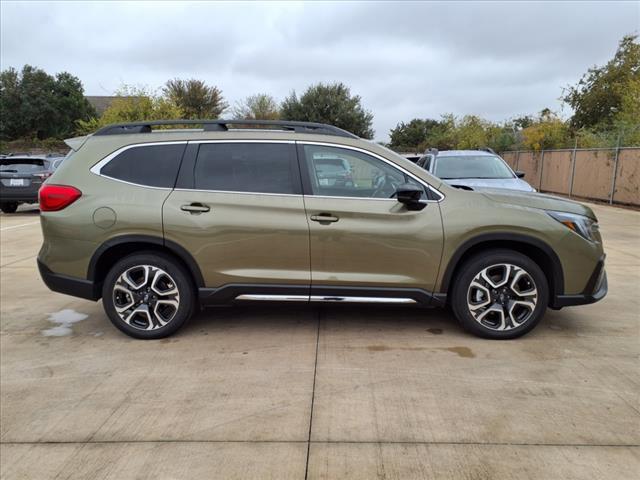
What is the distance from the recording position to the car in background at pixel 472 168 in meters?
8.55

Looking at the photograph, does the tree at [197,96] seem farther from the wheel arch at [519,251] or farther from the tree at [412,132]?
the wheel arch at [519,251]

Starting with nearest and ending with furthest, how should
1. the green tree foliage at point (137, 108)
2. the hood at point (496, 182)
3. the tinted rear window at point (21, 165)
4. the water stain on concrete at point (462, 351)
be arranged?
the water stain on concrete at point (462, 351) < the hood at point (496, 182) < the tinted rear window at point (21, 165) < the green tree foliage at point (137, 108)

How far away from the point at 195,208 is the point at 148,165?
0.60 m

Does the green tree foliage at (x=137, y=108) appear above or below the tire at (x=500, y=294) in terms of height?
above

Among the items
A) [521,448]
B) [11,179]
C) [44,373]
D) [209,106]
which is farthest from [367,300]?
[209,106]

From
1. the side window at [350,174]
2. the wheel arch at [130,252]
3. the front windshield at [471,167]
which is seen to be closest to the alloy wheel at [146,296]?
the wheel arch at [130,252]

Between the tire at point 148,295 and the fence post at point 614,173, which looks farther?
the fence post at point 614,173

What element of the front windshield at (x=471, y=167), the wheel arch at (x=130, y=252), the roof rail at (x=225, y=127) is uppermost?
the roof rail at (x=225, y=127)

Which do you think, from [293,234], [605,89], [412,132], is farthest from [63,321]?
[412,132]

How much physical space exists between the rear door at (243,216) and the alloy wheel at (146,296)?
1.13 ft

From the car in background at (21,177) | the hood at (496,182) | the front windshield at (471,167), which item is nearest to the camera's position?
the hood at (496,182)

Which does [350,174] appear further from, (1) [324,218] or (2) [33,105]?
(2) [33,105]

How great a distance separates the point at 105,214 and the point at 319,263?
1.85 metres

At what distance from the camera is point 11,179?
1334 cm
